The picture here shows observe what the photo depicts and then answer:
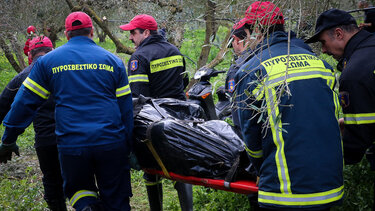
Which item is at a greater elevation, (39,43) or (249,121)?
(39,43)

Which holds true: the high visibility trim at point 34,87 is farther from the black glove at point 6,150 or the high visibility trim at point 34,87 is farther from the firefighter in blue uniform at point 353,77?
the firefighter in blue uniform at point 353,77

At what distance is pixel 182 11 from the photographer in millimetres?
7934

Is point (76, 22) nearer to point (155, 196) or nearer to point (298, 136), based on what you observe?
point (155, 196)

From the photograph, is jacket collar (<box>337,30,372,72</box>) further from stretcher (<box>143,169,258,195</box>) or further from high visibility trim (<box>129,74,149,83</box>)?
high visibility trim (<box>129,74,149,83</box>)

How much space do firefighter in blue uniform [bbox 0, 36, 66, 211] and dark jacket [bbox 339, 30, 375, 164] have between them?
2.67 metres

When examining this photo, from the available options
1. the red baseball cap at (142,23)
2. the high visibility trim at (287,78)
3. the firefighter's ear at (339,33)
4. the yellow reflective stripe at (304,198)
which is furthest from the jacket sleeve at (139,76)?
the yellow reflective stripe at (304,198)

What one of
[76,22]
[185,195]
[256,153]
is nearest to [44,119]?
[76,22]

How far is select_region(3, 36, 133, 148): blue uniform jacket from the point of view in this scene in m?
3.16

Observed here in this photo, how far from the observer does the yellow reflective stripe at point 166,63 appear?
4.27 m

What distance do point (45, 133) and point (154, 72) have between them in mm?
1231

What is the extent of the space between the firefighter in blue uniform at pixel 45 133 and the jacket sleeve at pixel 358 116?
2669 mm

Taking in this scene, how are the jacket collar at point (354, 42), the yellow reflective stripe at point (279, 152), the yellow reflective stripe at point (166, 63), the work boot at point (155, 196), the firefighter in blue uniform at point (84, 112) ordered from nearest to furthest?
the yellow reflective stripe at point (279, 152) → the jacket collar at point (354, 42) → the firefighter in blue uniform at point (84, 112) → the work boot at point (155, 196) → the yellow reflective stripe at point (166, 63)

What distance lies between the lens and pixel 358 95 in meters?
2.57

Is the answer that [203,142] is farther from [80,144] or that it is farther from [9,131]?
[9,131]
